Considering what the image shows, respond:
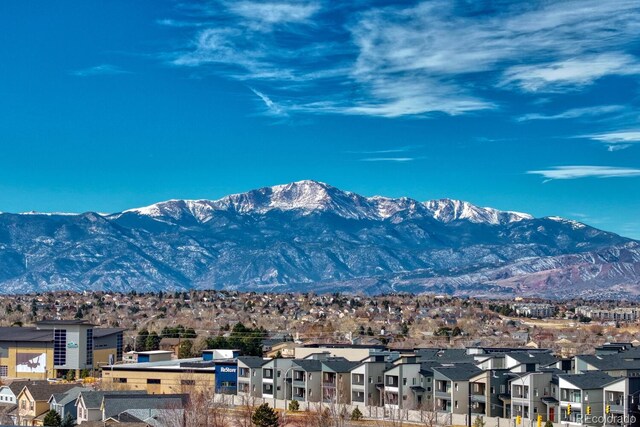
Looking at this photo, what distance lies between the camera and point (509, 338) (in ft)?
565

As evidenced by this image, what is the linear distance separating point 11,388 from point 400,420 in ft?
123

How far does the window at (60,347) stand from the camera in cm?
12769

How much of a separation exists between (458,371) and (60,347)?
57340 mm

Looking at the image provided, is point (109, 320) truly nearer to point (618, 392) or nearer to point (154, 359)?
point (154, 359)

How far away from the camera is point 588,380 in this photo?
262ft

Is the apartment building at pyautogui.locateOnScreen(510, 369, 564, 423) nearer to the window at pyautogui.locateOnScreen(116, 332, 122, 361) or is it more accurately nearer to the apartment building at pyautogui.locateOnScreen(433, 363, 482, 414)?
the apartment building at pyautogui.locateOnScreen(433, 363, 482, 414)

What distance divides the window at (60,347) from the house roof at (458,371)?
5421cm

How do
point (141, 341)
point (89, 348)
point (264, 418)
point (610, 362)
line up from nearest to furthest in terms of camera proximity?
point (264, 418) → point (610, 362) → point (89, 348) → point (141, 341)

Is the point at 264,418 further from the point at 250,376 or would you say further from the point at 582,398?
the point at 250,376

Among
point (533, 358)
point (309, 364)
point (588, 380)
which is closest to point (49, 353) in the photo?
point (309, 364)

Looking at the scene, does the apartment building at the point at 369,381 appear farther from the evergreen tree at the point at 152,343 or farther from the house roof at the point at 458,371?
the evergreen tree at the point at 152,343

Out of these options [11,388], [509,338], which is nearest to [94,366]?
[11,388]

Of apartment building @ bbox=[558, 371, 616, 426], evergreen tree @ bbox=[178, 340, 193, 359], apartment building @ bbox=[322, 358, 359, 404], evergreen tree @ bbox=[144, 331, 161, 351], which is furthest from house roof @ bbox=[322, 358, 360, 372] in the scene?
evergreen tree @ bbox=[144, 331, 161, 351]

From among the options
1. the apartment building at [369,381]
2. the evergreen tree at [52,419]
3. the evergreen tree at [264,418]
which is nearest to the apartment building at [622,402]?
the apartment building at [369,381]
